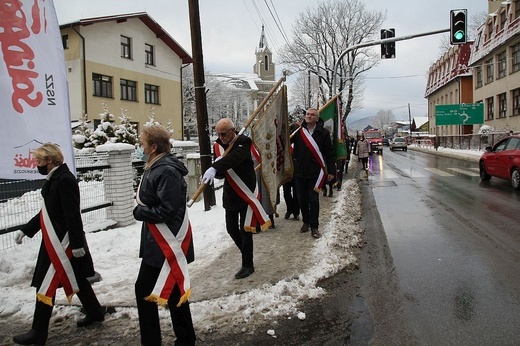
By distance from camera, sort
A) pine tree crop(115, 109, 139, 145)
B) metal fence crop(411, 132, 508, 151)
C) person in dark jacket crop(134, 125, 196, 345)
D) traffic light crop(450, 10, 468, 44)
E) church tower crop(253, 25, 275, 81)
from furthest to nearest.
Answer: church tower crop(253, 25, 275, 81), metal fence crop(411, 132, 508, 151), pine tree crop(115, 109, 139, 145), traffic light crop(450, 10, 468, 44), person in dark jacket crop(134, 125, 196, 345)

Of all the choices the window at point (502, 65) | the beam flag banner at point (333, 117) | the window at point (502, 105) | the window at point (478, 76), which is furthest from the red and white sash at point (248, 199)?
the window at point (478, 76)

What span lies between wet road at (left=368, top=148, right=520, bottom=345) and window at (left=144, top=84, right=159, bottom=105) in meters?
23.5

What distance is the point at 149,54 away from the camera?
98.8 ft

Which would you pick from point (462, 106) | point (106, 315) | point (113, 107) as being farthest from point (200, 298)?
point (462, 106)

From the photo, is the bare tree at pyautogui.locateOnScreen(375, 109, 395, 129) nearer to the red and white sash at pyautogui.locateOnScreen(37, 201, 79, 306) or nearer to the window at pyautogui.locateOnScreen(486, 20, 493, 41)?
the window at pyautogui.locateOnScreen(486, 20, 493, 41)

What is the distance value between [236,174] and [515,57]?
35105 millimetres

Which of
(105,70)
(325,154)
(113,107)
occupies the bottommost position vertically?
(325,154)

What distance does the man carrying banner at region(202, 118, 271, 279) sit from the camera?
446 cm

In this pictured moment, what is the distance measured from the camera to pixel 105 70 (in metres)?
26.0

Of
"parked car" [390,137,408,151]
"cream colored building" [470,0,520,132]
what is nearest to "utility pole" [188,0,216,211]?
"cream colored building" [470,0,520,132]

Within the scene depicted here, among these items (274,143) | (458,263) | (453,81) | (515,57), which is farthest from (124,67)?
(453,81)

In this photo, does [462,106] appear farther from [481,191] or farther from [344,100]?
[481,191]

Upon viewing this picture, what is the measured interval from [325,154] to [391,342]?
374 centimetres

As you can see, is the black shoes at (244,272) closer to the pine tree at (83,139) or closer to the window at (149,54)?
the pine tree at (83,139)
